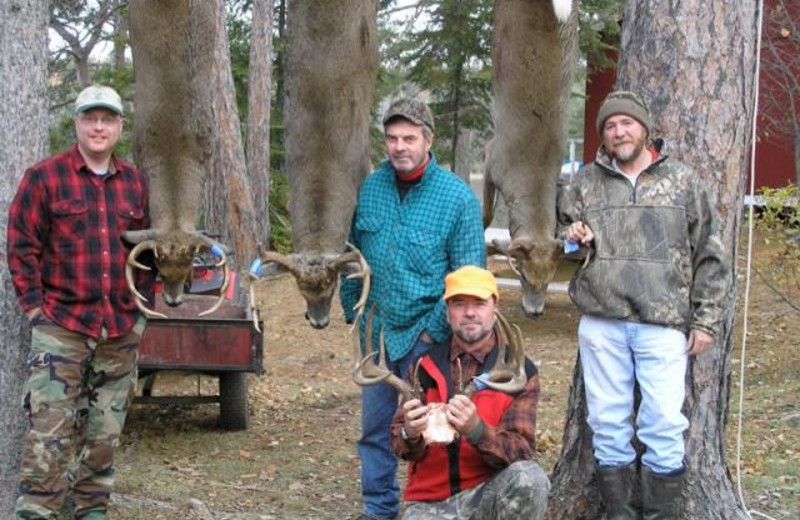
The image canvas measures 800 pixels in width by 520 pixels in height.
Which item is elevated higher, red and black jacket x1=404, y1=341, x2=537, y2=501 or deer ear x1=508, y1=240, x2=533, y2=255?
deer ear x1=508, y1=240, x2=533, y2=255

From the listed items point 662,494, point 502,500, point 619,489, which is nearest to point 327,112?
point 502,500

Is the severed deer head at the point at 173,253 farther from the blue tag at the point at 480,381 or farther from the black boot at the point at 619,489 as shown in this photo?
the black boot at the point at 619,489

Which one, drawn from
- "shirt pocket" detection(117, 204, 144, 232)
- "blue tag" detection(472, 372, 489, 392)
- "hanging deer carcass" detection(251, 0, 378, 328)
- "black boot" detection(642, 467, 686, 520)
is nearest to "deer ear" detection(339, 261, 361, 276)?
"hanging deer carcass" detection(251, 0, 378, 328)

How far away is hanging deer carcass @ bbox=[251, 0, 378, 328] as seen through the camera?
474cm

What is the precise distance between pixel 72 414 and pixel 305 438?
341cm

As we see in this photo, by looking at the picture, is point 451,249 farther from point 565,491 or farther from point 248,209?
point 248,209

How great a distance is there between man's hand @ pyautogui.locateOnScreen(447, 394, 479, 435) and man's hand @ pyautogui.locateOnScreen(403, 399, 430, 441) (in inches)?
3.7

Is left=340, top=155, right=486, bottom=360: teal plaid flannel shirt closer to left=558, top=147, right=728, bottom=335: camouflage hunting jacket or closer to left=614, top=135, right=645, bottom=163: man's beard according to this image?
left=558, top=147, right=728, bottom=335: camouflage hunting jacket

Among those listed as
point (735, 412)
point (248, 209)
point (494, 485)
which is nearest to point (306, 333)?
point (248, 209)

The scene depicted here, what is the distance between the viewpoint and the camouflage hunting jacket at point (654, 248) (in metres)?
4.62

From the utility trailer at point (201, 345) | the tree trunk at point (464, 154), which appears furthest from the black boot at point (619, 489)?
the tree trunk at point (464, 154)

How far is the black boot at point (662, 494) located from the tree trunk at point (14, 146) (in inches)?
115

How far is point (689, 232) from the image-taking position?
15.5 ft

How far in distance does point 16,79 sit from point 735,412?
5637mm
